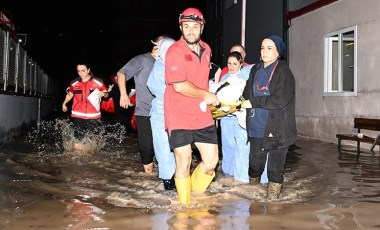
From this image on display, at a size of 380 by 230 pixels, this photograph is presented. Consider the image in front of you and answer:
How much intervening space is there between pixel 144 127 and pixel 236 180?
1.50 metres

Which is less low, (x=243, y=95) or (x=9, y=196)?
(x=243, y=95)

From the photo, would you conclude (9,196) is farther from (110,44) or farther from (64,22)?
(64,22)

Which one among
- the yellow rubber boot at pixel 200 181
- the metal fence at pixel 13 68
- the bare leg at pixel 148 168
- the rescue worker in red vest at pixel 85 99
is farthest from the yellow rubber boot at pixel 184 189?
the metal fence at pixel 13 68

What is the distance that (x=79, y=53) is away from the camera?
5869cm

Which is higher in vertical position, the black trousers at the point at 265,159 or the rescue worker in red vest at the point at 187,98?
the rescue worker in red vest at the point at 187,98

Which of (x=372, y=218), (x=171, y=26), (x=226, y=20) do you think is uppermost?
(x=171, y=26)

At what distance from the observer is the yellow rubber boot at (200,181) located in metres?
4.96

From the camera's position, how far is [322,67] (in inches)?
520

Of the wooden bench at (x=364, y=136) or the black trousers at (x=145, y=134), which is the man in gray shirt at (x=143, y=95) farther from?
the wooden bench at (x=364, y=136)

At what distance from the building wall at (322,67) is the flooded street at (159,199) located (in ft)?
11.4

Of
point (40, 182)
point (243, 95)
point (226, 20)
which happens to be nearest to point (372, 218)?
point (243, 95)

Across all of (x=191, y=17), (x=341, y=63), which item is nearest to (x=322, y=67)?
(x=341, y=63)

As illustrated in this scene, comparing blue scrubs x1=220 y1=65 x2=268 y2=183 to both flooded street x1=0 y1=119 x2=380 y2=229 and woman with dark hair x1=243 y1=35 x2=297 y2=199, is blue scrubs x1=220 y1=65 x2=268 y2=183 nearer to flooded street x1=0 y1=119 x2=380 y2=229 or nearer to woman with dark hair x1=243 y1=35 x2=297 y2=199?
flooded street x1=0 y1=119 x2=380 y2=229

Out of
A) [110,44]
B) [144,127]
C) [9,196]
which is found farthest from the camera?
[110,44]
